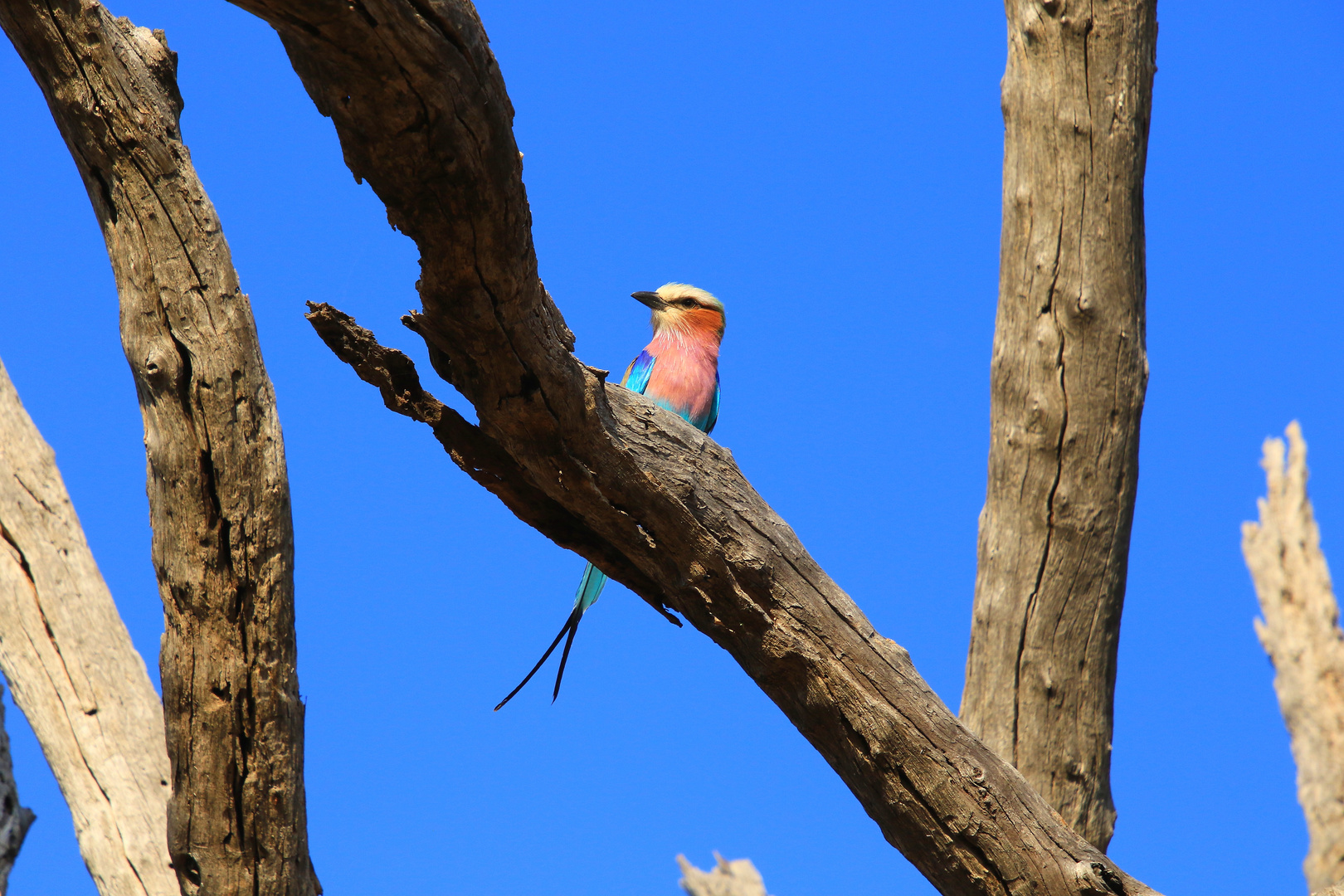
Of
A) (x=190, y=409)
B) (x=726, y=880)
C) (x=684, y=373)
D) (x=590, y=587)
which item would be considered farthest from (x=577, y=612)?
(x=726, y=880)

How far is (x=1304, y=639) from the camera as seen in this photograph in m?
8.13

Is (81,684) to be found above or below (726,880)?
below

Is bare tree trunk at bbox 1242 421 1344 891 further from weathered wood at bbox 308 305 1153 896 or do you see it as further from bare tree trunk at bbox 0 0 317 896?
bare tree trunk at bbox 0 0 317 896

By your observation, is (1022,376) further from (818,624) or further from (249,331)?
(249,331)

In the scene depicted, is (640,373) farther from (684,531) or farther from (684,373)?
(684,531)

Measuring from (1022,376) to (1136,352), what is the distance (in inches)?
15.0

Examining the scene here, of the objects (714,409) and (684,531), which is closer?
(684,531)

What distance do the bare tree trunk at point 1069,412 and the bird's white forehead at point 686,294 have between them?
2628 millimetres

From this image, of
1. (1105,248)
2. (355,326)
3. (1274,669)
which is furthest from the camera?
(1274,669)

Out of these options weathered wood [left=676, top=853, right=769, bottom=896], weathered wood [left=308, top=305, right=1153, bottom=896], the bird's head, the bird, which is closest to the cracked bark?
weathered wood [left=308, top=305, right=1153, bottom=896]

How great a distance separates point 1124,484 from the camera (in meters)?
3.26

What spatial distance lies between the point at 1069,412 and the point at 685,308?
2.88m

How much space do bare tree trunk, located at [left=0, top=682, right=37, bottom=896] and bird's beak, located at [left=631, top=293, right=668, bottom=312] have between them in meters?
3.06

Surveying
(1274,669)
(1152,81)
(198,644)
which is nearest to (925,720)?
(198,644)
